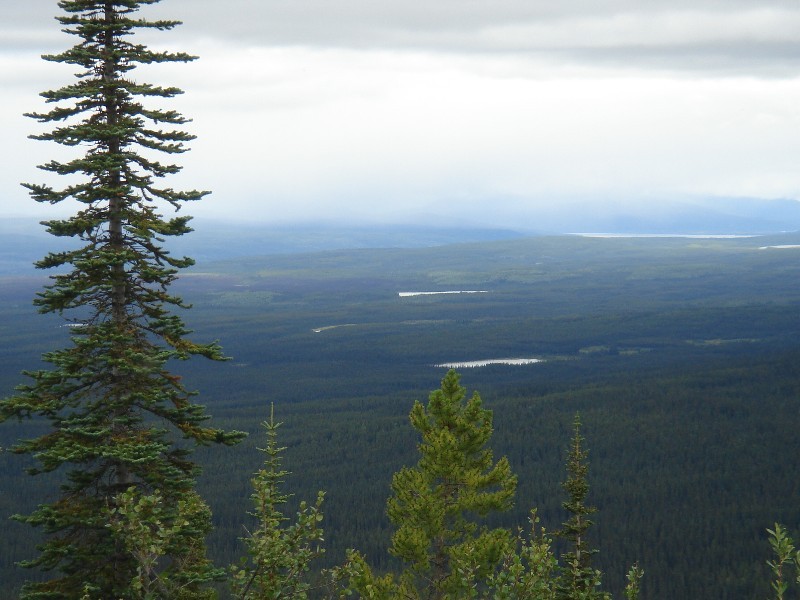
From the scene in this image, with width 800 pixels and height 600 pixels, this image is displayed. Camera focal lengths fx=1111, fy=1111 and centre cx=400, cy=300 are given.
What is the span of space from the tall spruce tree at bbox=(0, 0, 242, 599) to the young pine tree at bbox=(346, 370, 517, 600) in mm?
6661

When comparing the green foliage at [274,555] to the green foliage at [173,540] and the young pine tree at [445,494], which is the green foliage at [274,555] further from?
the young pine tree at [445,494]

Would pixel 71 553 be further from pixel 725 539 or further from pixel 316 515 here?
pixel 725 539

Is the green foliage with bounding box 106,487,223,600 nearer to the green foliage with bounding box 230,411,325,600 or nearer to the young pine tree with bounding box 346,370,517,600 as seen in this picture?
the green foliage with bounding box 230,411,325,600

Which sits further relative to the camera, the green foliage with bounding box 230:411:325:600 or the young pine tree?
the young pine tree

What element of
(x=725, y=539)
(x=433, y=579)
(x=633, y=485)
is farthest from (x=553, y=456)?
(x=433, y=579)

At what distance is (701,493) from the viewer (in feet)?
397

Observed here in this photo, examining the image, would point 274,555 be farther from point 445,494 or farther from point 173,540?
point 445,494

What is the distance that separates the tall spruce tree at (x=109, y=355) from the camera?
938 inches

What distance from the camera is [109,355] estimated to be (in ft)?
81.4

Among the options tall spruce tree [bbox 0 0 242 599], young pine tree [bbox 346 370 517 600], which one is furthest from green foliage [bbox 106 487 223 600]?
young pine tree [bbox 346 370 517 600]

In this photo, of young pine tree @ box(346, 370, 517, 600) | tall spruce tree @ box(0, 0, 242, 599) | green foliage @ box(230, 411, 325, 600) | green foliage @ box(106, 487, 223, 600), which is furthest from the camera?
young pine tree @ box(346, 370, 517, 600)

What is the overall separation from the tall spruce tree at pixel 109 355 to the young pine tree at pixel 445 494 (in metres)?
6.66

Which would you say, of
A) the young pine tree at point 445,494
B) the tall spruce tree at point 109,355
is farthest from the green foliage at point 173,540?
→ the young pine tree at point 445,494

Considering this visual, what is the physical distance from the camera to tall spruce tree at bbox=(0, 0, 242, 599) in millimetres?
23828
